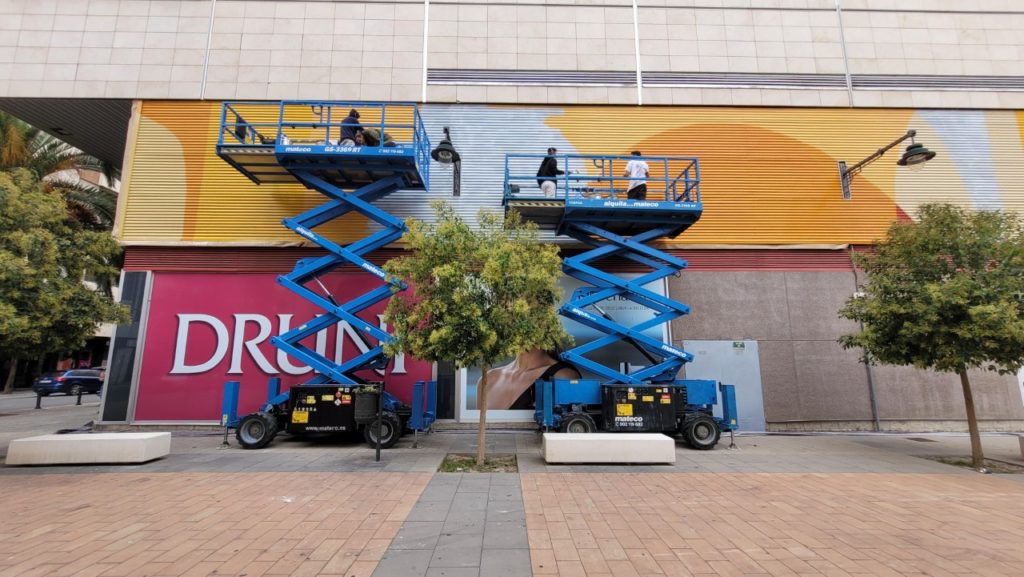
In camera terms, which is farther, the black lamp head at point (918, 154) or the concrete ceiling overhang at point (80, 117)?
the concrete ceiling overhang at point (80, 117)

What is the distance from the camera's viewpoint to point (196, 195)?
13.6m

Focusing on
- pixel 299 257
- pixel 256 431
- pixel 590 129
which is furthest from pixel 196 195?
pixel 590 129

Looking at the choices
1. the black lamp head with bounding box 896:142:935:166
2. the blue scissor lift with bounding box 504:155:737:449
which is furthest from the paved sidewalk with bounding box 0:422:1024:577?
the black lamp head with bounding box 896:142:935:166

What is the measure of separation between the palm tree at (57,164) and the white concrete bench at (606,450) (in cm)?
2288

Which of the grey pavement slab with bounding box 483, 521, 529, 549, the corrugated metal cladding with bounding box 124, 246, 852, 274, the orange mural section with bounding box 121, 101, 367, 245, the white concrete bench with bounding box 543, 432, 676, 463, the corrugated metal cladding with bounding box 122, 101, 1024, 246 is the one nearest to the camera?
the grey pavement slab with bounding box 483, 521, 529, 549

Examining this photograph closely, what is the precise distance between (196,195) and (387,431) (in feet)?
32.3

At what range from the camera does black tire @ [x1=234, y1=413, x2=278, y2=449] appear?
995 cm

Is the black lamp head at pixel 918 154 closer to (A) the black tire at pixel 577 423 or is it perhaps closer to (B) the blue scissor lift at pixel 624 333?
(B) the blue scissor lift at pixel 624 333

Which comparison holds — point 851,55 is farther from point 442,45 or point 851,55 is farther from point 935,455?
point 442,45

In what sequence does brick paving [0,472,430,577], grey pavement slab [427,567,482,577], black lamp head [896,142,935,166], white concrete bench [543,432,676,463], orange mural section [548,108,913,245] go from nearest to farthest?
grey pavement slab [427,567,482,577], brick paving [0,472,430,577], white concrete bench [543,432,676,463], black lamp head [896,142,935,166], orange mural section [548,108,913,245]

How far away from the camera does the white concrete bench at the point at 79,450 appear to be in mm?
8172

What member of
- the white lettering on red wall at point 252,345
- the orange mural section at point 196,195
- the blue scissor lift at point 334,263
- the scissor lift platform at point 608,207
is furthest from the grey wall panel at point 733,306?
the orange mural section at point 196,195

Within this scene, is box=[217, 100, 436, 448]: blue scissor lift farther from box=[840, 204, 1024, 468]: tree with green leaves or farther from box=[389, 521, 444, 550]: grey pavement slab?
box=[840, 204, 1024, 468]: tree with green leaves

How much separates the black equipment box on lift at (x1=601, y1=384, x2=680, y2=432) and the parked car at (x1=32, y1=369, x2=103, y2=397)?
27053mm
